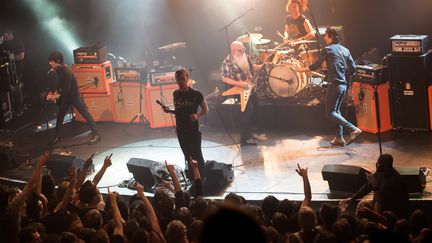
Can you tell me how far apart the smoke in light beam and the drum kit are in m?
4.94

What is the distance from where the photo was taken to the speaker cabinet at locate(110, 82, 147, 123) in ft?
48.3

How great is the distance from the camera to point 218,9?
16500 mm

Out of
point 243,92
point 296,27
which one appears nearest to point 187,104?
point 243,92

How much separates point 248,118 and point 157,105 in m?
2.35

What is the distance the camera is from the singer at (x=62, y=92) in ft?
43.6

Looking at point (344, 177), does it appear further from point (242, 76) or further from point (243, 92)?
point (242, 76)

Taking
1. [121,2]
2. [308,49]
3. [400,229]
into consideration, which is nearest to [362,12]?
[308,49]

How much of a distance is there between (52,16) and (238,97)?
18.1 ft

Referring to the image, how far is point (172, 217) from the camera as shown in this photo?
307 inches

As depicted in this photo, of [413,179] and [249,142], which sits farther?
[249,142]

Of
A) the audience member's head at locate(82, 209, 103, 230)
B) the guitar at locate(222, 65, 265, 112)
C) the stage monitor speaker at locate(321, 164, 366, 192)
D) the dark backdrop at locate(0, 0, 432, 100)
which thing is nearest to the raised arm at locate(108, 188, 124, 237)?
the audience member's head at locate(82, 209, 103, 230)

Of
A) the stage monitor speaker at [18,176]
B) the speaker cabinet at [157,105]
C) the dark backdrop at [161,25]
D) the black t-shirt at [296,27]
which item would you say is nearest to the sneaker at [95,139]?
the speaker cabinet at [157,105]

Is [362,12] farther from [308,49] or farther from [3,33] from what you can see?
[3,33]

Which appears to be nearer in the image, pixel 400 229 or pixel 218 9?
pixel 400 229
